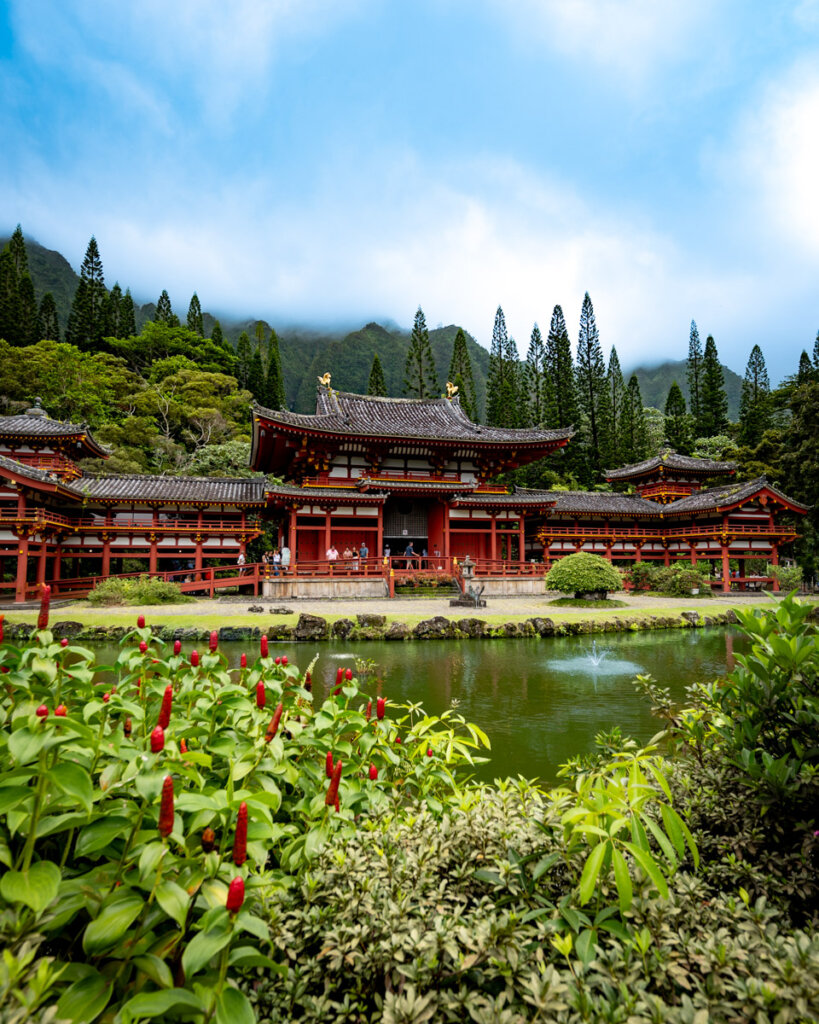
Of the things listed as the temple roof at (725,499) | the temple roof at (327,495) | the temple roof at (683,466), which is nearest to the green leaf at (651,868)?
the temple roof at (327,495)

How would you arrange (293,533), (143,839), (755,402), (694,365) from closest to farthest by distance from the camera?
1. (143,839)
2. (293,533)
3. (755,402)
4. (694,365)

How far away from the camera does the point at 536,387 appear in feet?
159

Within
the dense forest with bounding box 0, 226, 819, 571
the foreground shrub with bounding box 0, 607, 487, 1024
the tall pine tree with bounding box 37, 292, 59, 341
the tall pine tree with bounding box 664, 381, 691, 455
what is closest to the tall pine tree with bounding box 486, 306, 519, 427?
the dense forest with bounding box 0, 226, 819, 571

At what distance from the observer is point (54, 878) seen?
4.44 ft

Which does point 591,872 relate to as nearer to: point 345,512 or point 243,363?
point 345,512

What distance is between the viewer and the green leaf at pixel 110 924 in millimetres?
1299

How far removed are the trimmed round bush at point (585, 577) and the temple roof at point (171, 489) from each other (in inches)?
495

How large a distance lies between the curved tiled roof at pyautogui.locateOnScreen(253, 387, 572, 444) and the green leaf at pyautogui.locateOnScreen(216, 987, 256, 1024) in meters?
20.7

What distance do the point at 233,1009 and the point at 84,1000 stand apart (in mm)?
342

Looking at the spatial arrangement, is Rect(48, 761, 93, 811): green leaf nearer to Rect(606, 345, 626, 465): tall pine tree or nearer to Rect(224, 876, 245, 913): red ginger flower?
Rect(224, 876, 245, 913): red ginger flower

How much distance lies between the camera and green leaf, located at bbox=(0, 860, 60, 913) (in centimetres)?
128

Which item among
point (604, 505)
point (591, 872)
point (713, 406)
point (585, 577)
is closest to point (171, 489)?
point (585, 577)

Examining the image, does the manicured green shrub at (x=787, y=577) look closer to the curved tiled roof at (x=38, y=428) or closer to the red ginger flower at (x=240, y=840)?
the red ginger flower at (x=240, y=840)

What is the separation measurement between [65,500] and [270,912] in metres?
23.5
